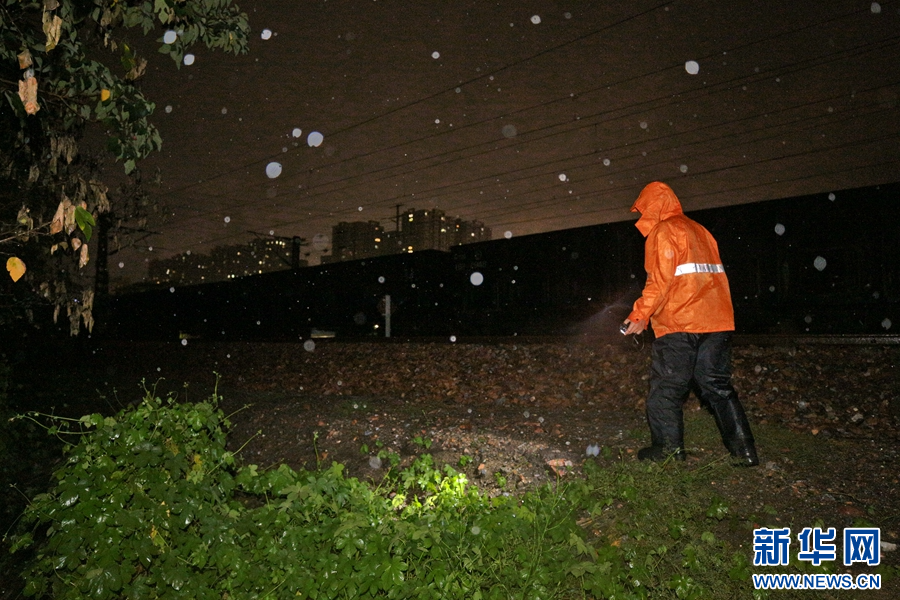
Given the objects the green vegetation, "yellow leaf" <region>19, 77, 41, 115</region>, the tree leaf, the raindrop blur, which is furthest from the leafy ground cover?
the raindrop blur

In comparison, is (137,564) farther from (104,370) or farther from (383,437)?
(104,370)

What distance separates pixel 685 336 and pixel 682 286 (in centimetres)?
36

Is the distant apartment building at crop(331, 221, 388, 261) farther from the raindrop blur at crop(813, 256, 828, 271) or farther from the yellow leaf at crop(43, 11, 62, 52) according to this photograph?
the yellow leaf at crop(43, 11, 62, 52)

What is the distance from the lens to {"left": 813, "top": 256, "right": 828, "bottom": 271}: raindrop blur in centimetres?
1092

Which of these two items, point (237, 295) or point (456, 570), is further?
point (237, 295)

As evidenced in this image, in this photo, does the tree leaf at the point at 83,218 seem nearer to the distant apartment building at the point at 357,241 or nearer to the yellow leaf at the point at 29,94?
the yellow leaf at the point at 29,94

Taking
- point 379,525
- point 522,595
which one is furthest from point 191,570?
point 522,595

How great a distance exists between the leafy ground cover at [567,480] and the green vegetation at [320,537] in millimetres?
Result: 15

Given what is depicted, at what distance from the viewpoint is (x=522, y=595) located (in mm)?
2754

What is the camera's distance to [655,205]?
4438 millimetres

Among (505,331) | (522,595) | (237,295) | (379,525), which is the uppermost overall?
(237,295)

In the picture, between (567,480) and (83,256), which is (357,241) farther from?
(83,256)

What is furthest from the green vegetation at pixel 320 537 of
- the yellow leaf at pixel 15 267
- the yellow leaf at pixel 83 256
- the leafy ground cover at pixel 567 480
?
the yellow leaf at pixel 15 267

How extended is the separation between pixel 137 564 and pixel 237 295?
25500 millimetres
